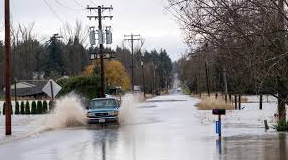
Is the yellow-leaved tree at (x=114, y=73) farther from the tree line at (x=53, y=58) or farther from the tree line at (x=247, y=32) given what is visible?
the tree line at (x=247, y=32)

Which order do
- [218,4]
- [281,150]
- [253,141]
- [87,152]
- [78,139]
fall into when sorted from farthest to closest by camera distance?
[78,139]
[253,141]
[87,152]
[281,150]
[218,4]

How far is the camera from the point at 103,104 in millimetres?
32875

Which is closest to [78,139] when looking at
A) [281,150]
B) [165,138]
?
[165,138]

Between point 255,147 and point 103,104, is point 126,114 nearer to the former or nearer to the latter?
point 103,104

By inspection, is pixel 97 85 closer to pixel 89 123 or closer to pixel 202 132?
pixel 89 123

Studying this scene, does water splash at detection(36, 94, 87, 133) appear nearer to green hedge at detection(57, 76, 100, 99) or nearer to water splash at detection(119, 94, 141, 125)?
water splash at detection(119, 94, 141, 125)

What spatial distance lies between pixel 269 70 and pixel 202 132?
12988 millimetres

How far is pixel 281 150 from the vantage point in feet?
52.3

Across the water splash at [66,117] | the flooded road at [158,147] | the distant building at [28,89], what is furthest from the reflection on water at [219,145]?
the distant building at [28,89]

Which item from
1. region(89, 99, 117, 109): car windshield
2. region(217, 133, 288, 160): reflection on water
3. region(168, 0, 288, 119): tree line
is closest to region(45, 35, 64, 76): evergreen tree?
region(89, 99, 117, 109): car windshield

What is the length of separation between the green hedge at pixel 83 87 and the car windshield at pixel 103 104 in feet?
66.7

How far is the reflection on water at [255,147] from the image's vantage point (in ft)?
48.6

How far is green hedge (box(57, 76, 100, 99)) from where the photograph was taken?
5359 centimetres

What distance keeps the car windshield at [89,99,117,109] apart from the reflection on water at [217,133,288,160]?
12.9 meters
